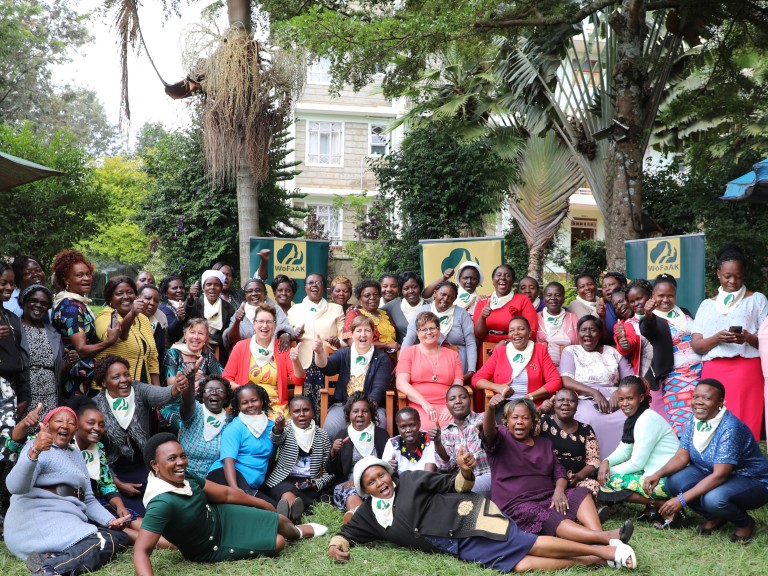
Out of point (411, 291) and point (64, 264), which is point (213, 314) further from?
point (411, 291)

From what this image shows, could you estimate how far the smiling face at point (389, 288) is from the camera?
8469mm

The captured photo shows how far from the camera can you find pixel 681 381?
6.80 m

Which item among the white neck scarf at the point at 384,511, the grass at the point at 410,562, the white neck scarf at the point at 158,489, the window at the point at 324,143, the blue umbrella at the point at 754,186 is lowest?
the grass at the point at 410,562

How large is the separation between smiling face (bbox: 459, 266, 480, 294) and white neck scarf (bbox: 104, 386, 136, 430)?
3.60m

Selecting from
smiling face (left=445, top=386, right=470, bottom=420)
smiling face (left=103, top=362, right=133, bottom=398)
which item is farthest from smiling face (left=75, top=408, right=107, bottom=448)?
smiling face (left=445, top=386, right=470, bottom=420)

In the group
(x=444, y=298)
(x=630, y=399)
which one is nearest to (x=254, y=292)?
(x=444, y=298)

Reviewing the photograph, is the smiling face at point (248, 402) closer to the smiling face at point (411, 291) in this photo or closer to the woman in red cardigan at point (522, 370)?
the woman in red cardigan at point (522, 370)

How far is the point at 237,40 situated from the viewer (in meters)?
10.5

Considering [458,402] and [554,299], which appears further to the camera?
[554,299]

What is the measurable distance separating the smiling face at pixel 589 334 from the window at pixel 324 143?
23.5m

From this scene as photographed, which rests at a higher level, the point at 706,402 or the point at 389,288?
the point at 389,288

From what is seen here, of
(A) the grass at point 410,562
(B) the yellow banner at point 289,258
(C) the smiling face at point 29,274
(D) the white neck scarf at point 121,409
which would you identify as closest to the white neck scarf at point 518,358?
(A) the grass at point 410,562

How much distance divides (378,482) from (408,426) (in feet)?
2.80

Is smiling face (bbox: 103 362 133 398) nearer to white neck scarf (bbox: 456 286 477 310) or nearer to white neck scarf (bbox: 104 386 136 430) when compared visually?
white neck scarf (bbox: 104 386 136 430)
